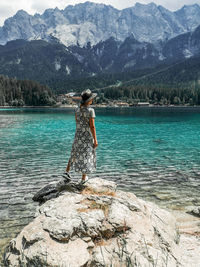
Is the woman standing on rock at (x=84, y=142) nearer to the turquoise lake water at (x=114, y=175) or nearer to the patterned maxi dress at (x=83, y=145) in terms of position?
the patterned maxi dress at (x=83, y=145)

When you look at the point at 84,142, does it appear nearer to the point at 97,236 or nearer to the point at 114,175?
the point at 97,236

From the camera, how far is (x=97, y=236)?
6.46 metres

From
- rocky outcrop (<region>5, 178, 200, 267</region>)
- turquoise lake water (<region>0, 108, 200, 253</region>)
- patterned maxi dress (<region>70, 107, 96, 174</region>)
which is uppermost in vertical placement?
patterned maxi dress (<region>70, 107, 96, 174</region>)

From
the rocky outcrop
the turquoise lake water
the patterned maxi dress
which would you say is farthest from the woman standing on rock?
the turquoise lake water

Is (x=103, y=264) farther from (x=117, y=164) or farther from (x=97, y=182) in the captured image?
(x=117, y=164)

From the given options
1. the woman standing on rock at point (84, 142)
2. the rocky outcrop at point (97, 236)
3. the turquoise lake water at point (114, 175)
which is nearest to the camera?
the rocky outcrop at point (97, 236)

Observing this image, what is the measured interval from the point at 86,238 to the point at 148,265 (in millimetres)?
1806

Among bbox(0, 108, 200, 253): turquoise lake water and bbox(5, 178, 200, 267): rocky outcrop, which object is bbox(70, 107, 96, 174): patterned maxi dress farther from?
bbox(0, 108, 200, 253): turquoise lake water

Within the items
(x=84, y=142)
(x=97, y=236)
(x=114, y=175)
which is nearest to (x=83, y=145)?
(x=84, y=142)

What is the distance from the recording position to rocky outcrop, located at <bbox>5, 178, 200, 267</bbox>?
5.62 m

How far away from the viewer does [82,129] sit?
9258 mm

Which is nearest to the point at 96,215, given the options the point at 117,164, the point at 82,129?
the point at 82,129

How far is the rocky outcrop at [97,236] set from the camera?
5.62 m

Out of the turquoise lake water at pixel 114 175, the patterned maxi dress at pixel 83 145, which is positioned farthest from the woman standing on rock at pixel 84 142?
the turquoise lake water at pixel 114 175
